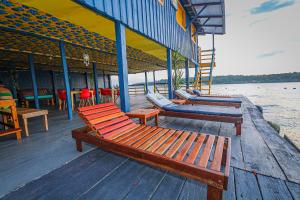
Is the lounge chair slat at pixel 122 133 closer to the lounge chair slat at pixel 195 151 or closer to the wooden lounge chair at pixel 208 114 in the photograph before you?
the lounge chair slat at pixel 195 151

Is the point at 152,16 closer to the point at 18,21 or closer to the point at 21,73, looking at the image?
the point at 18,21

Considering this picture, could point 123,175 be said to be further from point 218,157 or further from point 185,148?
point 218,157

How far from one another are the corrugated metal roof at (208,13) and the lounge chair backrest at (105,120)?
26.7ft

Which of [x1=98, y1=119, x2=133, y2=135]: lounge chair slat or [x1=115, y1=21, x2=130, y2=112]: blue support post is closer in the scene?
[x1=98, y1=119, x2=133, y2=135]: lounge chair slat

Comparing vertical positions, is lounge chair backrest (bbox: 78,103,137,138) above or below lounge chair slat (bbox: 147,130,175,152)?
above

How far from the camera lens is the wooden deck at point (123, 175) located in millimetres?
1501

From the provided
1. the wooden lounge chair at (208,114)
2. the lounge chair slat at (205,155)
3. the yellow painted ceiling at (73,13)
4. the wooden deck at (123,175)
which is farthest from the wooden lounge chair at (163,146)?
the yellow painted ceiling at (73,13)

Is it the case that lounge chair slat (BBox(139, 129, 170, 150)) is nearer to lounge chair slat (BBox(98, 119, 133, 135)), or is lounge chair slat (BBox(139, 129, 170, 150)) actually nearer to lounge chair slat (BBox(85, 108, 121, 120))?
lounge chair slat (BBox(98, 119, 133, 135))

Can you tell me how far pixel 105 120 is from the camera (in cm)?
256

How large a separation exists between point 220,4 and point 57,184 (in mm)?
9926

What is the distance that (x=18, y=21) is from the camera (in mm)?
3836

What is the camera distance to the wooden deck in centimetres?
150

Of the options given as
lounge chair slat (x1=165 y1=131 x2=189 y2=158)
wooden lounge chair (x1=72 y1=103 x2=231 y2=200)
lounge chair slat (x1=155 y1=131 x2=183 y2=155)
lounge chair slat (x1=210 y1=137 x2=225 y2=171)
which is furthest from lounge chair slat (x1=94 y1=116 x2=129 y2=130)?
lounge chair slat (x1=210 y1=137 x2=225 y2=171)

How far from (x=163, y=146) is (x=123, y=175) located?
25.7 inches
